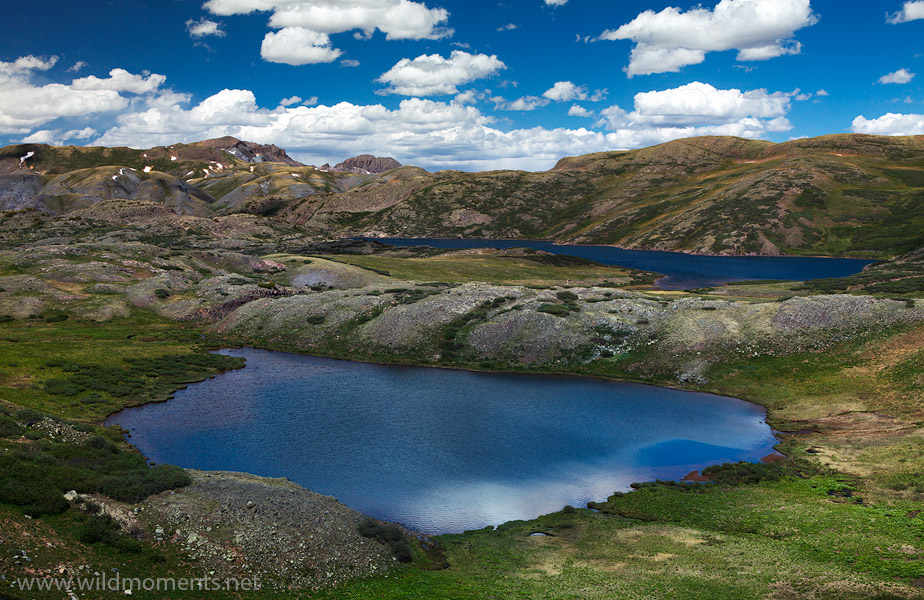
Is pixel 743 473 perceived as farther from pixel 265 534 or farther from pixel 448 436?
pixel 265 534

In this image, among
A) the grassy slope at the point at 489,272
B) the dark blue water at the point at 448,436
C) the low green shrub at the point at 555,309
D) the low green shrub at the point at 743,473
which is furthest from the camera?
the grassy slope at the point at 489,272

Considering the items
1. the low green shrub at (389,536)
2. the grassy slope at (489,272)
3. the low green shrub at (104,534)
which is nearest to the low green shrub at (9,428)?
the low green shrub at (104,534)

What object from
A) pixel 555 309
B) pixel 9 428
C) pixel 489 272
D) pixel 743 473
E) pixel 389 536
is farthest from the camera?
pixel 489 272

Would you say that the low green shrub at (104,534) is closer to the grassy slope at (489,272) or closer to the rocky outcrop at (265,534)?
the rocky outcrop at (265,534)

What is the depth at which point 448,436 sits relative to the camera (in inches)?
2169

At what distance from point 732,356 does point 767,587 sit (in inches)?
2113

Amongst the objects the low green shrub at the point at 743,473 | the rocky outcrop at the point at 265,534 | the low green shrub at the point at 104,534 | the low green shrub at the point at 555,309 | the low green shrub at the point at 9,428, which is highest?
the low green shrub at the point at 555,309

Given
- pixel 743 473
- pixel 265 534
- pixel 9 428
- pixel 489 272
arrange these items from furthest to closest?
1. pixel 489 272
2. pixel 743 473
3. pixel 9 428
4. pixel 265 534

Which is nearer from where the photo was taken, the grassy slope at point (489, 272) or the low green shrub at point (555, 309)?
the low green shrub at point (555, 309)

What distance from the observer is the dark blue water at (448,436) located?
144 ft

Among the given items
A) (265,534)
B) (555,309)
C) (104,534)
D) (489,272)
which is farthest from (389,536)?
(489,272)

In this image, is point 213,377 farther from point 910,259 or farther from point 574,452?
point 910,259

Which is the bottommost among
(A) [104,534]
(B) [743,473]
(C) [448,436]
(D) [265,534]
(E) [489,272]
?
(B) [743,473]

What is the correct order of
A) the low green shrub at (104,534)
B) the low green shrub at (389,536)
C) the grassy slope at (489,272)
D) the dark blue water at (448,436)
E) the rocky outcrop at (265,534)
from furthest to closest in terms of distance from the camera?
the grassy slope at (489,272)
the dark blue water at (448,436)
the low green shrub at (389,536)
the rocky outcrop at (265,534)
the low green shrub at (104,534)
